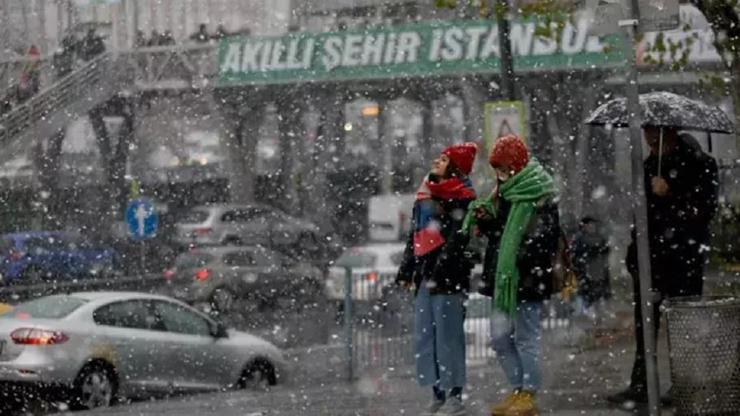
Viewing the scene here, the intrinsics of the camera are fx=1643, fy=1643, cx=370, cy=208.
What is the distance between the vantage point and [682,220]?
10.9m

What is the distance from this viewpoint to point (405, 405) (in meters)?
12.5

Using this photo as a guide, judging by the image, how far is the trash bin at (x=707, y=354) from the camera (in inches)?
393

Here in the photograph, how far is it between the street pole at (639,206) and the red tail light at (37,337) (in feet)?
24.1

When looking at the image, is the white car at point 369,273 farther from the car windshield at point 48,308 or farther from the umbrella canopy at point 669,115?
the umbrella canopy at point 669,115

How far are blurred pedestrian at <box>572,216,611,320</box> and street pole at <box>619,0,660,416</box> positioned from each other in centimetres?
1417

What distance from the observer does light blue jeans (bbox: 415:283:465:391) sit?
10.9m

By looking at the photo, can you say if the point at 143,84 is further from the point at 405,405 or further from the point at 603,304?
the point at 405,405

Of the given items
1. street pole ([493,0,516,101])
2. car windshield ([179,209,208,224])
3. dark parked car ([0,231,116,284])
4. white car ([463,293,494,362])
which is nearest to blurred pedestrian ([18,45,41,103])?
dark parked car ([0,231,116,284])

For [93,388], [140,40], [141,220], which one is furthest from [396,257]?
[93,388]

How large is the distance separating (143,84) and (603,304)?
1975 cm

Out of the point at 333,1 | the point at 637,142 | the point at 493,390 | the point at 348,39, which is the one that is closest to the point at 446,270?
the point at 637,142

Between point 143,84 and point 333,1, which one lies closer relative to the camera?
point 143,84

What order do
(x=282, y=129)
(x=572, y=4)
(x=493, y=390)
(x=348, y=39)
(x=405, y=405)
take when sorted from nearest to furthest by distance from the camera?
(x=405, y=405)
(x=493, y=390)
(x=572, y=4)
(x=348, y=39)
(x=282, y=129)

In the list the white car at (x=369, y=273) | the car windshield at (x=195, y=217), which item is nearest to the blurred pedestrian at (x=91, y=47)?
the car windshield at (x=195, y=217)
